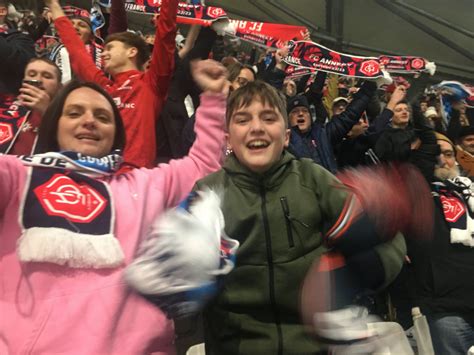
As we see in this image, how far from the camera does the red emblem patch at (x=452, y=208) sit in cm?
289

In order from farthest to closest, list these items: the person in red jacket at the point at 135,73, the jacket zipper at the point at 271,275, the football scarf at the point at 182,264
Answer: the person in red jacket at the point at 135,73 < the jacket zipper at the point at 271,275 < the football scarf at the point at 182,264

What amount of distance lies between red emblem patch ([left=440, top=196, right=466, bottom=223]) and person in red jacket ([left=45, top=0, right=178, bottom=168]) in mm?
1619

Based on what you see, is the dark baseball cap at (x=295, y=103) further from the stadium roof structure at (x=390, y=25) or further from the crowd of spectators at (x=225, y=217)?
the stadium roof structure at (x=390, y=25)

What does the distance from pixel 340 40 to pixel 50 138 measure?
11.2 meters

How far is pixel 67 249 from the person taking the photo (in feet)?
4.96

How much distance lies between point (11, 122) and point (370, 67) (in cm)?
311

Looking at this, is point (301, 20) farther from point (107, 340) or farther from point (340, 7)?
point (107, 340)

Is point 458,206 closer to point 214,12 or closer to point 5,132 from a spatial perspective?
point 214,12

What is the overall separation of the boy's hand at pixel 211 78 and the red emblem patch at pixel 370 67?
9.42 ft

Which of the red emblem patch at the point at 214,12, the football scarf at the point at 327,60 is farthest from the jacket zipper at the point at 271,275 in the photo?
the football scarf at the point at 327,60

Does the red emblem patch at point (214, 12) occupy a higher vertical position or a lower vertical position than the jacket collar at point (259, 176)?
higher

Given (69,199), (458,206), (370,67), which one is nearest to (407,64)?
(370,67)

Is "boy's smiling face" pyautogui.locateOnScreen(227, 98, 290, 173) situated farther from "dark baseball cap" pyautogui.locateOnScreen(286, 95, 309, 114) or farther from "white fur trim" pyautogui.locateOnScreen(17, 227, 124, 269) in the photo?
"dark baseball cap" pyautogui.locateOnScreen(286, 95, 309, 114)

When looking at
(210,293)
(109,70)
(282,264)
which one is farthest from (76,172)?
(109,70)
